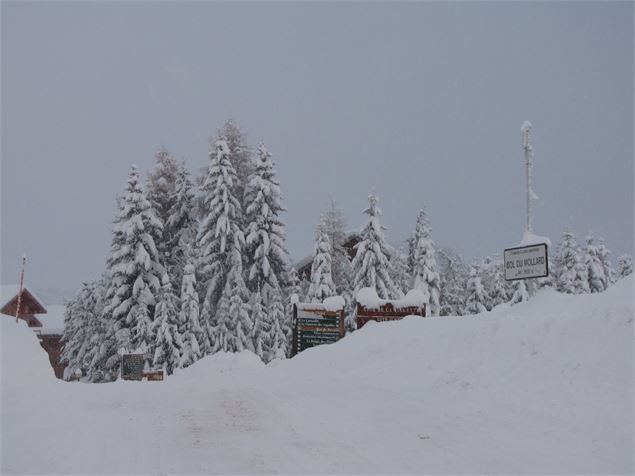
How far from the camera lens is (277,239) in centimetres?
3906

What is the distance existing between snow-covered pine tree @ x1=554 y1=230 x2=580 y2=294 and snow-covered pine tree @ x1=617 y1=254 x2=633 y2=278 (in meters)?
8.85

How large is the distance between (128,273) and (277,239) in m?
9.29

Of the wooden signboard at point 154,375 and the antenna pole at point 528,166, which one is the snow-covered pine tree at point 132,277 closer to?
the wooden signboard at point 154,375

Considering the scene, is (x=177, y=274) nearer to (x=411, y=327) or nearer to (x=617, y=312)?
(x=411, y=327)

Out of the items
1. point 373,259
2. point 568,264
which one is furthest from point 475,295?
point 373,259

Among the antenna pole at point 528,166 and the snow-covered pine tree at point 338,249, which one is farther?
the snow-covered pine tree at point 338,249

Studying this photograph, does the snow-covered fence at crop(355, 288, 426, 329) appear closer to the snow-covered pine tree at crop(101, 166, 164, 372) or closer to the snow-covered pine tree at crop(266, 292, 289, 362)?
the snow-covered pine tree at crop(266, 292, 289, 362)

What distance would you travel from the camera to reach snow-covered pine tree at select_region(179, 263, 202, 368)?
34.3 meters

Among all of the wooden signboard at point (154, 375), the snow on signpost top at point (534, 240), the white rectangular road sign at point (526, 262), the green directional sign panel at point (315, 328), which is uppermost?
the snow on signpost top at point (534, 240)

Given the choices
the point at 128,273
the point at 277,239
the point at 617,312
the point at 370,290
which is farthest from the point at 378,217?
the point at 617,312

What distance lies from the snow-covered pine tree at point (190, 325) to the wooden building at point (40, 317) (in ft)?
66.7

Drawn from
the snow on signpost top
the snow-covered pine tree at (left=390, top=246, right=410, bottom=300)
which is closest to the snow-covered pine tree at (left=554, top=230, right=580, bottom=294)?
the snow-covered pine tree at (left=390, top=246, right=410, bottom=300)

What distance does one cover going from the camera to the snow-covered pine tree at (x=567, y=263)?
51.2 meters

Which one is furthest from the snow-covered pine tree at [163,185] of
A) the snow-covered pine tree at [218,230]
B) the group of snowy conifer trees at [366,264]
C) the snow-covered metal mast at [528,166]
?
the snow-covered metal mast at [528,166]
